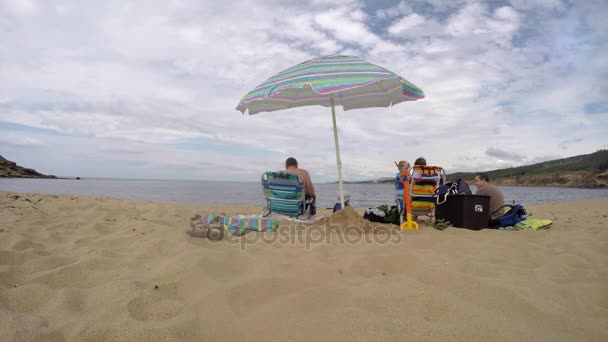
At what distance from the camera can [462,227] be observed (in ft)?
15.5

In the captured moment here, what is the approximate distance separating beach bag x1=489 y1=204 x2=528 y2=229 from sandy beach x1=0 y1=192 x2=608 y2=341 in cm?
148

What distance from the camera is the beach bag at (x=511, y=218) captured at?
16.2 ft

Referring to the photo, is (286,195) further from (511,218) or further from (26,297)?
(511,218)

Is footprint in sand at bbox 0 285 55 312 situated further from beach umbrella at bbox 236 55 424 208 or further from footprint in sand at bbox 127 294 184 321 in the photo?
beach umbrella at bbox 236 55 424 208

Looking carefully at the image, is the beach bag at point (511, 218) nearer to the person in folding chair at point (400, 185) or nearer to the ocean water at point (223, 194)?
the person in folding chair at point (400, 185)

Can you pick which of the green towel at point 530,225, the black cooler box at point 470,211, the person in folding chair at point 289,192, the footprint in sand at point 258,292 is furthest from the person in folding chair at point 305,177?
the green towel at point 530,225

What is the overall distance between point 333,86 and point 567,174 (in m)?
56.5

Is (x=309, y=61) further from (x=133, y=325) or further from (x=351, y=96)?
(x=133, y=325)

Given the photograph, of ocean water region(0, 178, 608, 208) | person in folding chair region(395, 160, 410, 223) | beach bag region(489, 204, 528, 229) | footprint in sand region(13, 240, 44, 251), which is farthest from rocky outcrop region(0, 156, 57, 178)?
Answer: beach bag region(489, 204, 528, 229)

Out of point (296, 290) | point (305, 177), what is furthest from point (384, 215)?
point (296, 290)

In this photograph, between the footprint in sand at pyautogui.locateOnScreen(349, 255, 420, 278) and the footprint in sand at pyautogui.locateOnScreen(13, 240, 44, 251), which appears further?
the footprint in sand at pyautogui.locateOnScreen(13, 240, 44, 251)

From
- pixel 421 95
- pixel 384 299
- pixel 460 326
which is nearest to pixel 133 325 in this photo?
pixel 384 299

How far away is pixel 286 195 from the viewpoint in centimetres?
521

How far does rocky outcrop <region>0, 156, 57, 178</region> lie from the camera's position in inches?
1657
